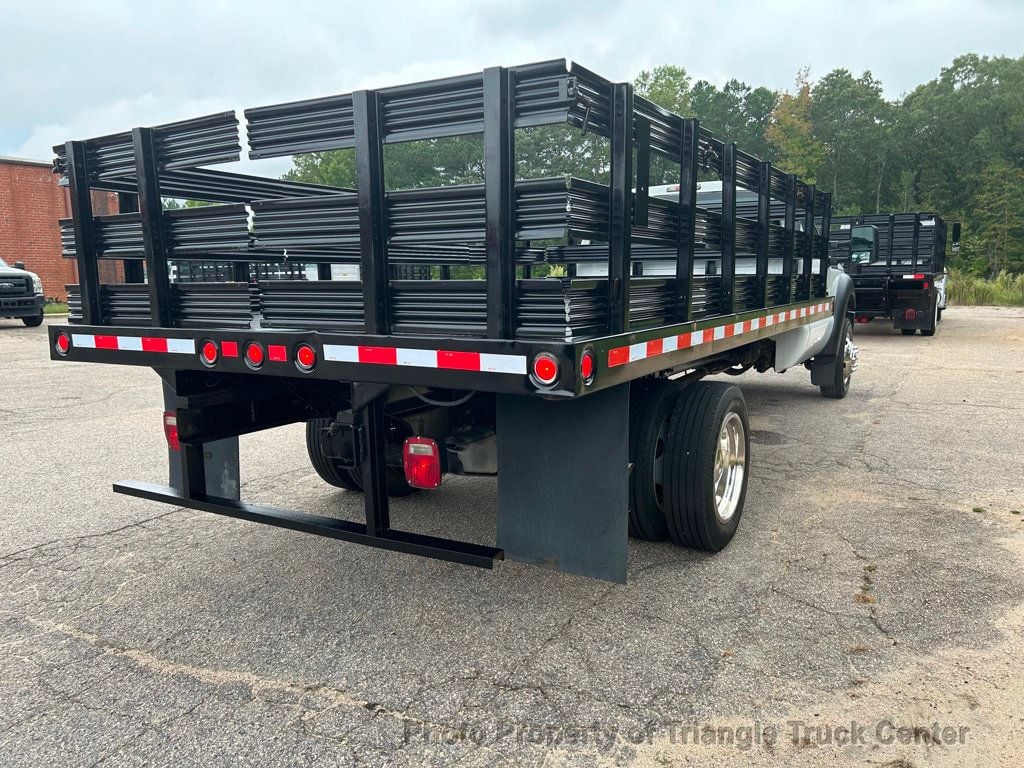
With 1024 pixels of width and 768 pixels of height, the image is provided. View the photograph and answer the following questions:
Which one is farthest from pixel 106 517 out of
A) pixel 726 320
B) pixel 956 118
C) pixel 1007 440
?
pixel 956 118

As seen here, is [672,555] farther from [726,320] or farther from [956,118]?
[956,118]

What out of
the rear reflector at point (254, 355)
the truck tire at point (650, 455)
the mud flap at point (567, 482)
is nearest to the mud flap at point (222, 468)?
the rear reflector at point (254, 355)

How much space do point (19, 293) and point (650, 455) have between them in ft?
60.6

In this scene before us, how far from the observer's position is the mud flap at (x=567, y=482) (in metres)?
3.00

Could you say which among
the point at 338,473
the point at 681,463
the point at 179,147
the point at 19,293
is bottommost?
the point at 338,473

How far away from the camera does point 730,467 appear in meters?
4.15

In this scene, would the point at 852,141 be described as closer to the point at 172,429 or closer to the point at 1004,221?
the point at 1004,221

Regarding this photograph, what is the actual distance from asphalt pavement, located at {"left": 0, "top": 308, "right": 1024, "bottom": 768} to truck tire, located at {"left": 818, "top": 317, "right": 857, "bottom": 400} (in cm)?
284

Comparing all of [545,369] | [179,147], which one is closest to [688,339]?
[545,369]

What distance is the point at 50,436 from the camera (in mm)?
6887

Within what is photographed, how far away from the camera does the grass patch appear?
2727 cm

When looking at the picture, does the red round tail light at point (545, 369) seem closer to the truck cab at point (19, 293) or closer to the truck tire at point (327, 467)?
the truck tire at point (327, 467)

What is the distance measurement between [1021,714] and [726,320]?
6.69 feet

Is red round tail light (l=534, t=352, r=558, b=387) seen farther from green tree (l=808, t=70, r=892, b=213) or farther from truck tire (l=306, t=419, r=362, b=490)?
green tree (l=808, t=70, r=892, b=213)
